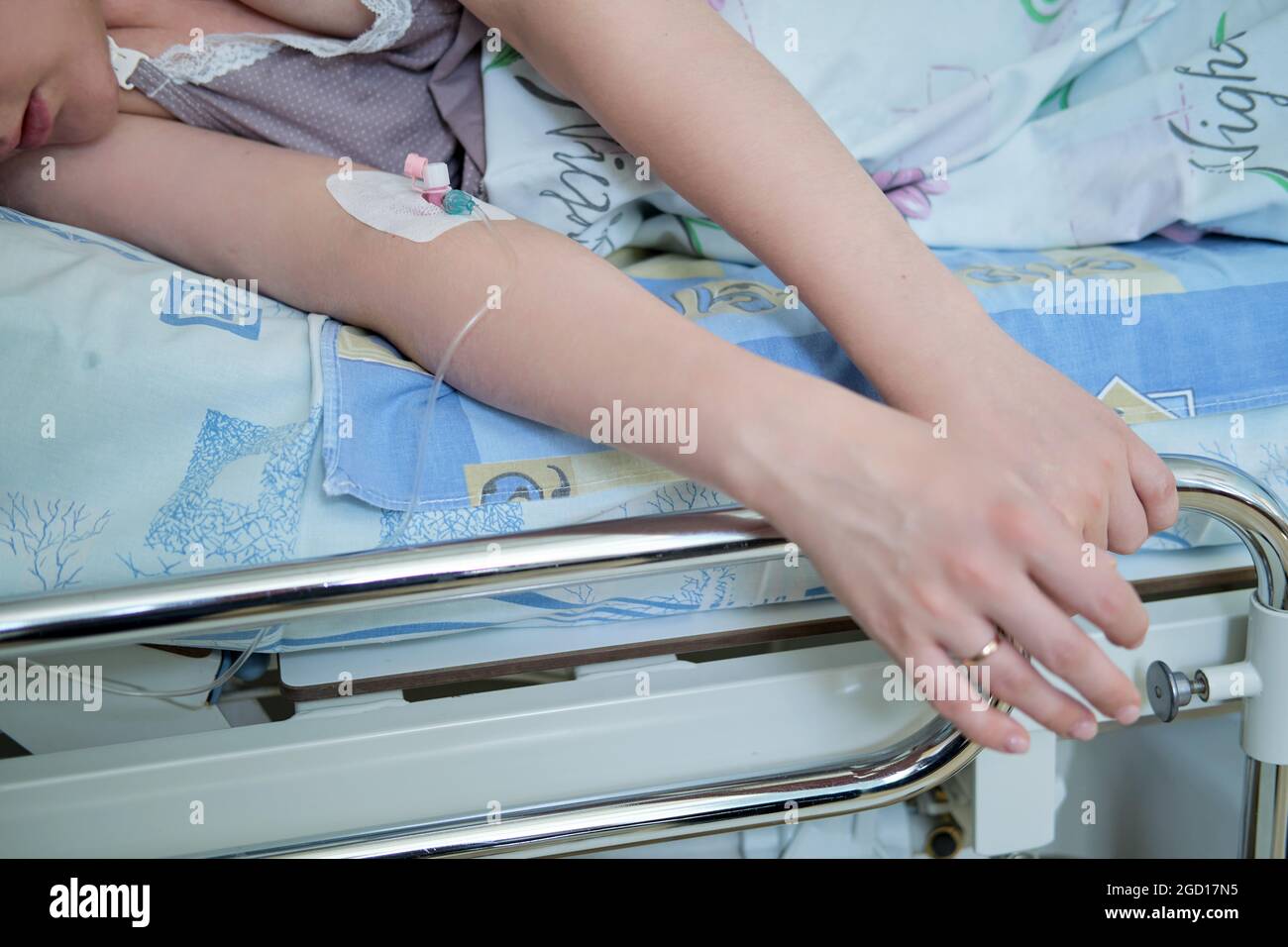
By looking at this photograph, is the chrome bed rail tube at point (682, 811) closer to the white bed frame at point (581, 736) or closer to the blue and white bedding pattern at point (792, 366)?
the white bed frame at point (581, 736)

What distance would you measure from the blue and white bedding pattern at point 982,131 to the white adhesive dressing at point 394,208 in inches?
3.5

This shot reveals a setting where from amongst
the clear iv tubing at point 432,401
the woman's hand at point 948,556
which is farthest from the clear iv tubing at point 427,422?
the woman's hand at point 948,556

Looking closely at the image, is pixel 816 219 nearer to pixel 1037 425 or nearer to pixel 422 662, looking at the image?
pixel 1037 425

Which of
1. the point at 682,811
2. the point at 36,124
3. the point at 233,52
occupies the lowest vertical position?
the point at 682,811

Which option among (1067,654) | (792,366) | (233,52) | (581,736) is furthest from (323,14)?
(1067,654)

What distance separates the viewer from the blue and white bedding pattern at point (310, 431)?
605mm

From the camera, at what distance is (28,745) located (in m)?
0.68

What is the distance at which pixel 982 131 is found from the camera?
0.80 metres

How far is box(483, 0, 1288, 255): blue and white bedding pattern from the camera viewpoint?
752 mm

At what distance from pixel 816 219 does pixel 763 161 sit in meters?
0.05

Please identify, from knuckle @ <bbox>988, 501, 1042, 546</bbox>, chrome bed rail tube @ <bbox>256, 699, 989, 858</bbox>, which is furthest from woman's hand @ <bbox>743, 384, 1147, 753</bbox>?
chrome bed rail tube @ <bbox>256, 699, 989, 858</bbox>
